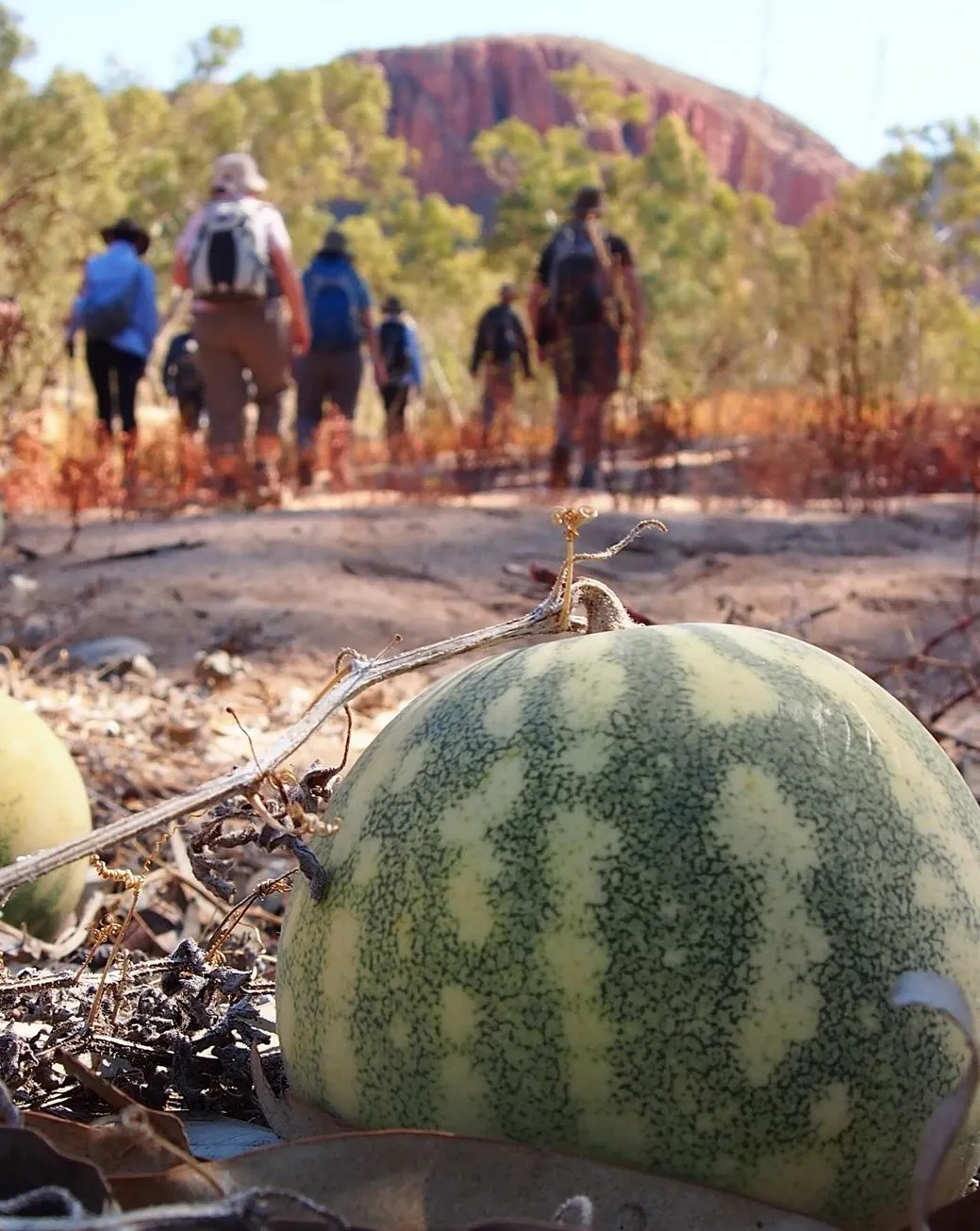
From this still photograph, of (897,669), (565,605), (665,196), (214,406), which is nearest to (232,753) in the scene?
(897,669)

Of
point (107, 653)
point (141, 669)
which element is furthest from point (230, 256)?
point (141, 669)

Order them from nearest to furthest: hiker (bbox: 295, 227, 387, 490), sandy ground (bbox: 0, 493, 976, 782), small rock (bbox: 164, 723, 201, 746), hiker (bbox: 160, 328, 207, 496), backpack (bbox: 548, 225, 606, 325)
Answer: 1. small rock (bbox: 164, 723, 201, 746)
2. sandy ground (bbox: 0, 493, 976, 782)
3. backpack (bbox: 548, 225, 606, 325)
4. hiker (bbox: 295, 227, 387, 490)
5. hiker (bbox: 160, 328, 207, 496)

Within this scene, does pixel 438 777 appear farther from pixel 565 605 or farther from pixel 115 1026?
pixel 115 1026

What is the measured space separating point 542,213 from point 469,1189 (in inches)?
1354

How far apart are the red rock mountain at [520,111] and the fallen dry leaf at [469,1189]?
111 meters

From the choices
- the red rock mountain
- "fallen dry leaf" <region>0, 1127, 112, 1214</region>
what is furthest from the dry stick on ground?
the red rock mountain

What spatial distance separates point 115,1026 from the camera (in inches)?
57.3

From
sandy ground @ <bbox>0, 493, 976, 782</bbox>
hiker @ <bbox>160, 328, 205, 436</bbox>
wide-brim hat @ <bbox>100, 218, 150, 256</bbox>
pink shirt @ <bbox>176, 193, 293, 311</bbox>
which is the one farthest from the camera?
hiker @ <bbox>160, 328, 205, 436</bbox>

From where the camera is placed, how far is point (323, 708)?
45.8 inches

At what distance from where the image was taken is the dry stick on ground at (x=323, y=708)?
38.7 inches

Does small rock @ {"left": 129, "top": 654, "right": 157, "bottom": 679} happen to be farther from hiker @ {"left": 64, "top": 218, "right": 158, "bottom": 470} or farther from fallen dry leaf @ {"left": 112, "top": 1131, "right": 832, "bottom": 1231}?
hiker @ {"left": 64, "top": 218, "right": 158, "bottom": 470}

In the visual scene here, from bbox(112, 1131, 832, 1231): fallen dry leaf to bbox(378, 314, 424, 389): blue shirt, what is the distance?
15.4 metres

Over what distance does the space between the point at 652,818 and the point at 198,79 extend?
156 feet

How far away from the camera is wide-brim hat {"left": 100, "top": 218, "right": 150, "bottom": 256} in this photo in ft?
31.9
